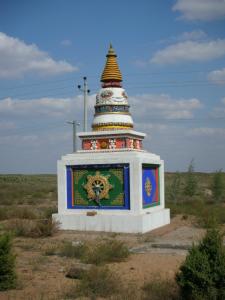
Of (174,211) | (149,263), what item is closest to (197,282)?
(149,263)

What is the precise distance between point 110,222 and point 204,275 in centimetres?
1004

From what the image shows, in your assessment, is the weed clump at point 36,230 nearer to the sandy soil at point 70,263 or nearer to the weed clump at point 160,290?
the sandy soil at point 70,263

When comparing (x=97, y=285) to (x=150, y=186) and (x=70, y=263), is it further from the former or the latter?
(x=150, y=186)

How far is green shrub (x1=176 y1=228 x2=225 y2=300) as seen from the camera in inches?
303

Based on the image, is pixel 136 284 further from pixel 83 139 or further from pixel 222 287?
pixel 83 139

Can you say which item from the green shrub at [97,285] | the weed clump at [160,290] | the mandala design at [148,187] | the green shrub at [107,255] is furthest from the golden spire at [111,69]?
the weed clump at [160,290]

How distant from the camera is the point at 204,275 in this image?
7719 millimetres

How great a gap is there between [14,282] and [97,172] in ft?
31.8

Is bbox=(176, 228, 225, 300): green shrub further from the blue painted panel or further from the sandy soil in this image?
the blue painted panel

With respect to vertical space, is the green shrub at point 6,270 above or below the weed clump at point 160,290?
above

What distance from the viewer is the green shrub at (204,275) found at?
7691mm

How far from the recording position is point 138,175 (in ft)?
57.5

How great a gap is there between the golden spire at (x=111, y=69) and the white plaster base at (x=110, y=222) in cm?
626

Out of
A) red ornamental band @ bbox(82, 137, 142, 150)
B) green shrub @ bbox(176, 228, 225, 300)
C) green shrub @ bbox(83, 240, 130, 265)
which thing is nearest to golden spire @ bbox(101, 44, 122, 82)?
red ornamental band @ bbox(82, 137, 142, 150)
